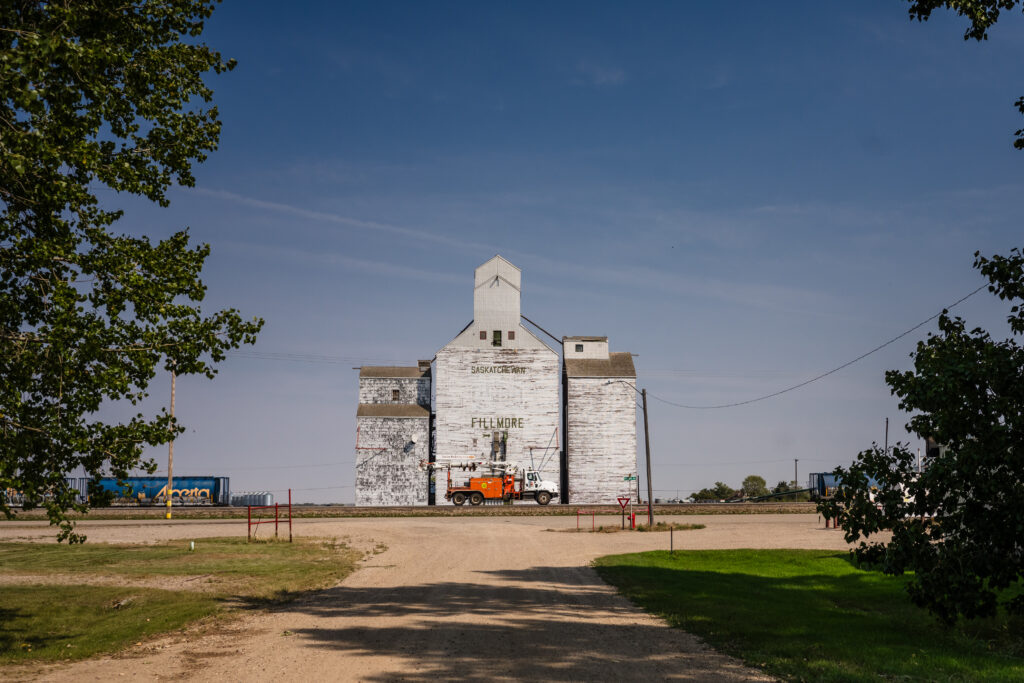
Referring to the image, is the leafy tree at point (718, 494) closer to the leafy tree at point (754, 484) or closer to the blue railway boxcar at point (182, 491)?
the leafy tree at point (754, 484)

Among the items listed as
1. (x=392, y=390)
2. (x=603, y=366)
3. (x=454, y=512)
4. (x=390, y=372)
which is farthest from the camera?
(x=390, y=372)

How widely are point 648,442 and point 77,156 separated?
38676 millimetres

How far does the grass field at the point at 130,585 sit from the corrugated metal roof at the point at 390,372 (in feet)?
124

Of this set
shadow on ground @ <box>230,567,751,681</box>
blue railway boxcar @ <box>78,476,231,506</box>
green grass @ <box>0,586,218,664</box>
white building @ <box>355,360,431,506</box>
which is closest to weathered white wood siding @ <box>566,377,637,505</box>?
white building @ <box>355,360,431,506</box>

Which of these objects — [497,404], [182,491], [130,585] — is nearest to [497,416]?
[497,404]

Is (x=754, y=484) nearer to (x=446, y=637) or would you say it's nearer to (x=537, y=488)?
(x=537, y=488)

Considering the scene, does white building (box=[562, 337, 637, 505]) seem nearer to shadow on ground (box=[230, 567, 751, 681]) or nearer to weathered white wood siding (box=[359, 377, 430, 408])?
weathered white wood siding (box=[359, 377, 430, 408])

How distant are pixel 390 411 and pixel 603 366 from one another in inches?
760

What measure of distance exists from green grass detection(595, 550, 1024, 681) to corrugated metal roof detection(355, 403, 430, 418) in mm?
44531

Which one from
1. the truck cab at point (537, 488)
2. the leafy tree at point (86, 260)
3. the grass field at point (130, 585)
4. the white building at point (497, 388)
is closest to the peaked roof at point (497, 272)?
the white building at point (497, 388)

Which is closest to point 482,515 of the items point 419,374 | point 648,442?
point 648,442

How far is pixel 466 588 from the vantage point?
2127 cm

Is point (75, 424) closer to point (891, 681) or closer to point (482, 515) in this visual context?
point (891, 681)

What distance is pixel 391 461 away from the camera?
229 ft
